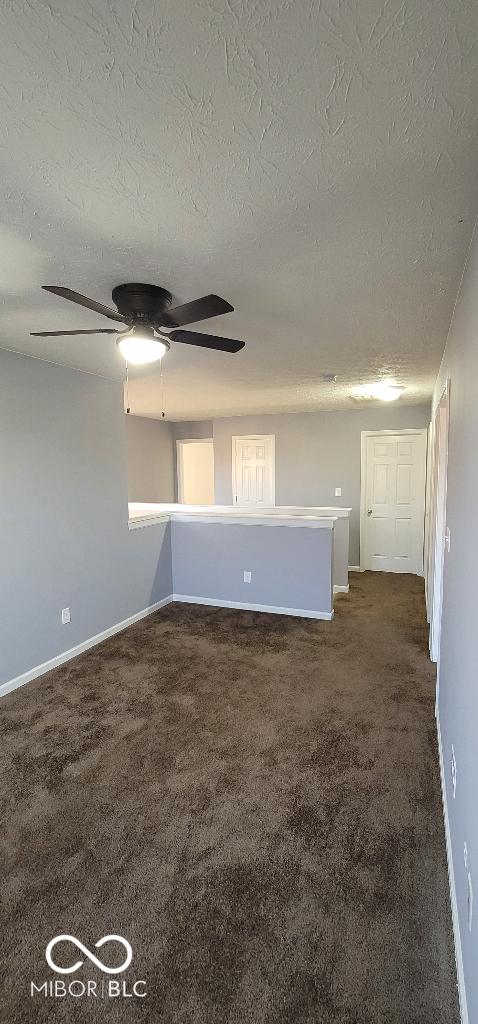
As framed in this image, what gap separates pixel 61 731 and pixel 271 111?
2.84 metres

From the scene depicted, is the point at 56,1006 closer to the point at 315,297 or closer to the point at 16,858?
the point at 16,858

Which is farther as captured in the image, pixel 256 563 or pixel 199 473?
pixel 199 473

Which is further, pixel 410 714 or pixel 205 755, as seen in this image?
pixel 410 714

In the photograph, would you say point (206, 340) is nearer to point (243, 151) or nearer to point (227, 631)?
point (243, 151)

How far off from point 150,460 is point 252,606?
3.42 metres

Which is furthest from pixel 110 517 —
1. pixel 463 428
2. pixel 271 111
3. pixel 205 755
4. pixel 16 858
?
pixel 271 111

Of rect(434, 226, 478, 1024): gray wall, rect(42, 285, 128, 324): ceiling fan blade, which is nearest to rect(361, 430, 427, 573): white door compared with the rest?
rect(434, 226, 478, 1024): gray wall

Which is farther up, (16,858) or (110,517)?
(110,517)

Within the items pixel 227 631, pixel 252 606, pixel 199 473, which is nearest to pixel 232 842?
pixel 227 631

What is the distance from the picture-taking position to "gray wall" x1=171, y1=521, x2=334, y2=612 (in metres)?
4.21

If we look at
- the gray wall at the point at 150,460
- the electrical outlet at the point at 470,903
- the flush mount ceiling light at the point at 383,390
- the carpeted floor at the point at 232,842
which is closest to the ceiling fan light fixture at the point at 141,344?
the carpeted floor at the point at 232,842

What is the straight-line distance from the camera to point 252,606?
4.53 m

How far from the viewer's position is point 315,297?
2.11 metres

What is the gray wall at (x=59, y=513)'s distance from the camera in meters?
2.96
